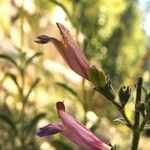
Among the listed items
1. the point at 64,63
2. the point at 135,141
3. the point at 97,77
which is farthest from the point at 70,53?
the point at 64,63

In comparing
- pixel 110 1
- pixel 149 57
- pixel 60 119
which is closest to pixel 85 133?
pixel 60 119

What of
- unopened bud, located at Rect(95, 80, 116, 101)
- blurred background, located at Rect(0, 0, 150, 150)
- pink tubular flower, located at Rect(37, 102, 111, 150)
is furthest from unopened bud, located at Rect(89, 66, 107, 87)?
blurred background, located at Rect(0, 0, 150, 150)

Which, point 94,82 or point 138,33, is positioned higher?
point 138,33

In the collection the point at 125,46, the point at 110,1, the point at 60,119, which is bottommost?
the point at 60,119

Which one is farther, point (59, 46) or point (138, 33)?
point (138, 33)

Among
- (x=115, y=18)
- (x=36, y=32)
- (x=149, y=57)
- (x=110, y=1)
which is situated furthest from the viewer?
(x=149, y=57)

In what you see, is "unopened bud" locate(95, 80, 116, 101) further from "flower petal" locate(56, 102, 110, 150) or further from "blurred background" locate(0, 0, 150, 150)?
"blurred background" locate(0, 0, 150, 150)

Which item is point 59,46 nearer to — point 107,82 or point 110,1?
point 107,82

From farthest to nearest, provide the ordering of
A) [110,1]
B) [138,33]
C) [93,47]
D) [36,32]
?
[138,33] < [110,1] < [36,32] < [93,47]
